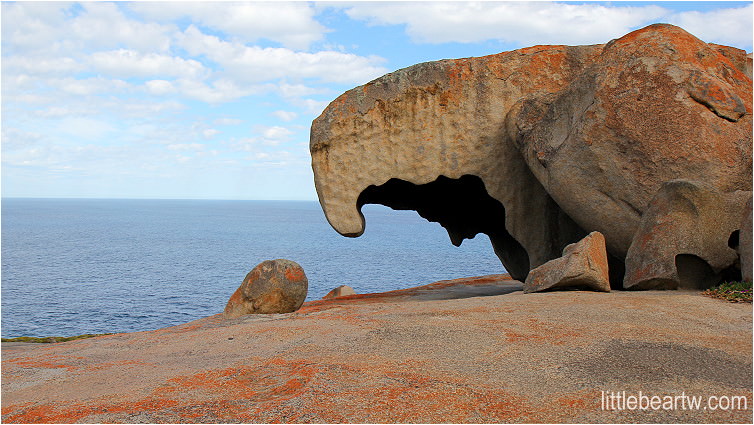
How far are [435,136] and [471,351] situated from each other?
9621 millimetres

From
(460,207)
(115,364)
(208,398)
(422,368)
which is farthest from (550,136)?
(208,398)

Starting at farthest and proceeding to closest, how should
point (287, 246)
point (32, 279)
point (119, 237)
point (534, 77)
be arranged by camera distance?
point (119, 237) → point (287, 246) → point (32, 279) → point (534, 77)

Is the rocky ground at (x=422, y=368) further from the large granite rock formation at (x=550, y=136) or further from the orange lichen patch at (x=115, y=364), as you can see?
the large granite rock formation at (x=550, y=136)

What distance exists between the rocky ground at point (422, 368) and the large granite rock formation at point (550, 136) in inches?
136

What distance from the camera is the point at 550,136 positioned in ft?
46.4

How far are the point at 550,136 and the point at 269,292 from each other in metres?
7.71

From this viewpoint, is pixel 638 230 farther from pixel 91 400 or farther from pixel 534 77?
pixel 91 400

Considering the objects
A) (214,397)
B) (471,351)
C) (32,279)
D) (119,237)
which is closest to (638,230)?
(471,351)

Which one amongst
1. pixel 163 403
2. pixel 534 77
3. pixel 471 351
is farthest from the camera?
pixel 534 77

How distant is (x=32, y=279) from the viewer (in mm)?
48219

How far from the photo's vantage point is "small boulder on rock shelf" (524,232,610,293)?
36.8ft

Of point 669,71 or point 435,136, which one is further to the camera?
point 435,136

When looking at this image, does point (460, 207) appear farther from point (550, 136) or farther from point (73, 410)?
point (73, 410)

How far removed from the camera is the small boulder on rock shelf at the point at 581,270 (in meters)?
11.2
